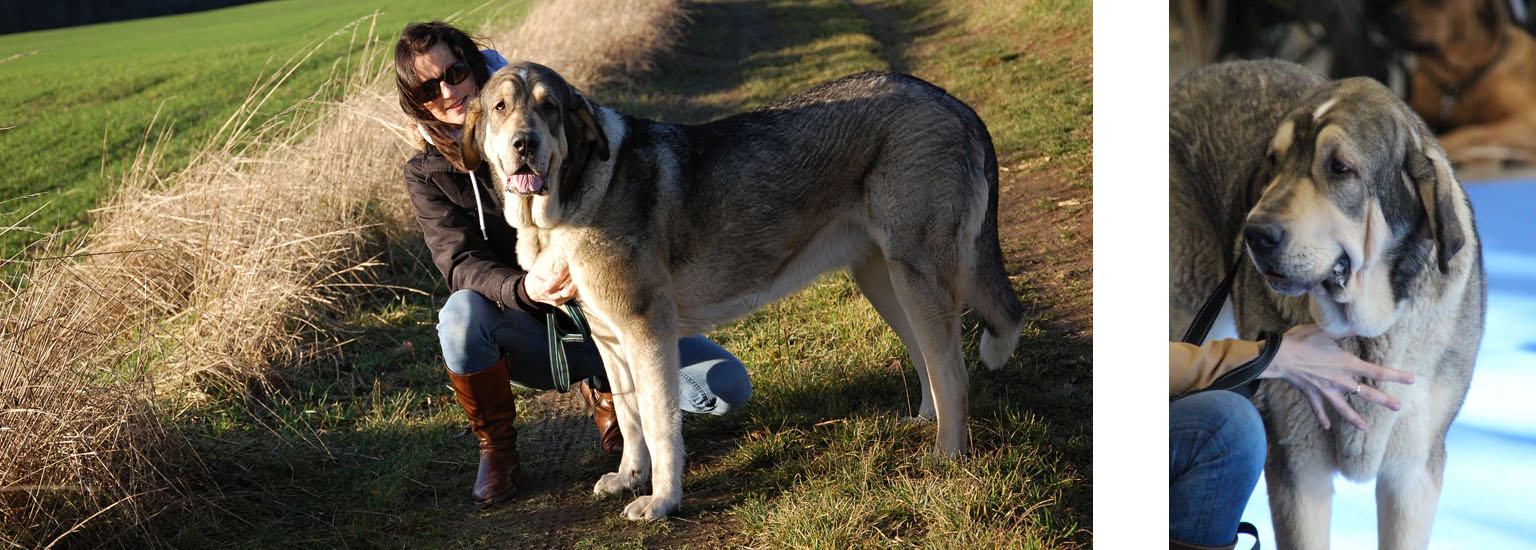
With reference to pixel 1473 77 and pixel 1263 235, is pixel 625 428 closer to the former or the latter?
pixel 1263 235

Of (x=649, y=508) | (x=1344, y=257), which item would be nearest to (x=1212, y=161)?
(x=1344, y=257)

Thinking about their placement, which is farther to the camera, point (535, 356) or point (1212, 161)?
point (535, 356)

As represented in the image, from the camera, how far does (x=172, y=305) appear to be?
18.0ft

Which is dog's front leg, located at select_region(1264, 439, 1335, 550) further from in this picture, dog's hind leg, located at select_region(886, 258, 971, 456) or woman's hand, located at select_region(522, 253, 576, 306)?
woman's hand, located at select_region(522, 253, 576, 306)

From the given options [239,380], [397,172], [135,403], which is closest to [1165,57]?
[135,403]

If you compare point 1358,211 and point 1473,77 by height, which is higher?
point 1473,77

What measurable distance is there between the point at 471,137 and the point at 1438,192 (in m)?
2.65

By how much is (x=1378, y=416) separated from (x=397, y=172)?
21.3 feet

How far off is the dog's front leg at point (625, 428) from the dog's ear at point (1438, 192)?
2.45 meters

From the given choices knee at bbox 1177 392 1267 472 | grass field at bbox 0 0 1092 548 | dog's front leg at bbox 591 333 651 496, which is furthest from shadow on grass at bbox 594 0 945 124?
knee at bbox 1177 392 1267 472

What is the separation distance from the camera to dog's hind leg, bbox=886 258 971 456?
3688 millimetres

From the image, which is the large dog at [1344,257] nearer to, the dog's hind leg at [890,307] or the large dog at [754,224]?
the large dog at [754,224]

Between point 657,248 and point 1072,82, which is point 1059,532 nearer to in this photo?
point 657,248

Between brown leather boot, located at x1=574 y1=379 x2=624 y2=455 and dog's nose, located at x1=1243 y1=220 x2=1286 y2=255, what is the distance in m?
2.68
